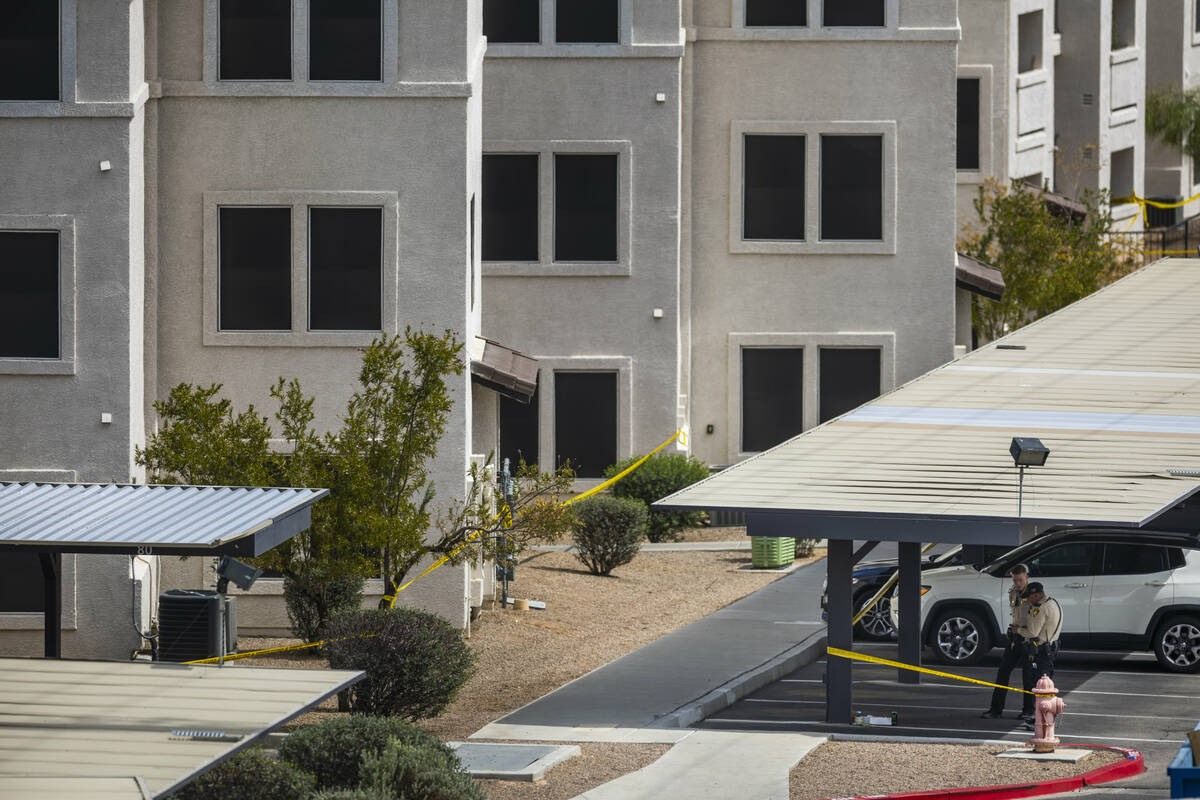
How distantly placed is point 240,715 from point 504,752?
674 centimetres

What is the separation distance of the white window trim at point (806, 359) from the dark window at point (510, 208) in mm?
4559

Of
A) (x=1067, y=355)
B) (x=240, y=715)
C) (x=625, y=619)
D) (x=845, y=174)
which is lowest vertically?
(x=625, y=619)

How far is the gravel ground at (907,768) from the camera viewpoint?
15734mm

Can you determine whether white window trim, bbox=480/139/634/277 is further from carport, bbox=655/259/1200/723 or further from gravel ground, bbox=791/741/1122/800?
gravel ground, bbox=791/741/1122/800

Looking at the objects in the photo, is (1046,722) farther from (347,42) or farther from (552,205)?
(552,205)

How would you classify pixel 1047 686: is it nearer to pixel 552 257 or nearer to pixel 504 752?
pixel 504 752

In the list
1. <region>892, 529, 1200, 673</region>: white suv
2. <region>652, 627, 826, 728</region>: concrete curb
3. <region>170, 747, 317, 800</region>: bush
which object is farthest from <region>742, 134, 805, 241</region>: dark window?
<region>170, 747, 317, 800</region>: bush

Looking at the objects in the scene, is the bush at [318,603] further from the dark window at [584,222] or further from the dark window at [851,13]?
the dark window at [851,13]

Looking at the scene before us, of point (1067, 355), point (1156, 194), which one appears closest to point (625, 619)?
point (1067, 355)

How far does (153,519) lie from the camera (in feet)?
46.3

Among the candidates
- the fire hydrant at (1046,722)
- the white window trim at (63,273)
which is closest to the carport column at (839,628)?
the fire hydrant at (1046,722)

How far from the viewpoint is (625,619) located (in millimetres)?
25234

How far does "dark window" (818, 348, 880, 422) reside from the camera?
3366 centimetres

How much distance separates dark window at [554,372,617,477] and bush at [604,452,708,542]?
47 centimetres
